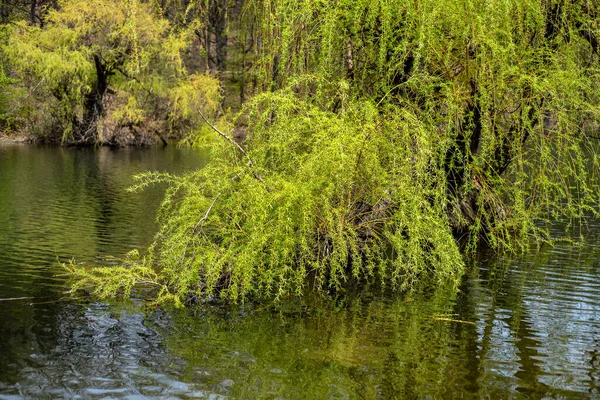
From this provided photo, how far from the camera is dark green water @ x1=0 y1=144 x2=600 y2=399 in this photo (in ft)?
19.9

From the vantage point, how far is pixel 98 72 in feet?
104

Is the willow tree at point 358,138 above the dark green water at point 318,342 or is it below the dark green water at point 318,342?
A: above

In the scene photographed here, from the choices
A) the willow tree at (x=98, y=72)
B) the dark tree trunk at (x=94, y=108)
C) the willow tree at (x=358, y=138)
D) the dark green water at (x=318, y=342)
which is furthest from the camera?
the dark tree trunk at (x=94, y=108)

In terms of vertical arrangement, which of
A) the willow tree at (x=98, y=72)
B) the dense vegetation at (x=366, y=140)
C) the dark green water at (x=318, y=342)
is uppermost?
the willow tree at (x=98, y=72)

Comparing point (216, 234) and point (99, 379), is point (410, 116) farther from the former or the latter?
point (99, 379)

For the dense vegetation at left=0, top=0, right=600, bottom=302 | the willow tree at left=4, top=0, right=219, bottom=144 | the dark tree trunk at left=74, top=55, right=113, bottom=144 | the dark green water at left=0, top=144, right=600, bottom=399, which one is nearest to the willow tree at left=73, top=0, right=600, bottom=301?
the dense vegetation at left=0, top=0, right=600, bottom=302

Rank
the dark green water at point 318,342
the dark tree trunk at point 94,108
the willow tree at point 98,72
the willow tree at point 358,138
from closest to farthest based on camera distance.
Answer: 1. the dark green water at point 318,342
2. the willow tree at point 358,138
3. the willow tree at point 98,72
4. the dark tree trunk at point 94,108

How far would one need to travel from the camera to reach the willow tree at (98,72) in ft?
98.9

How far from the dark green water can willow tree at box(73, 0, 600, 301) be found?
51 centimetres

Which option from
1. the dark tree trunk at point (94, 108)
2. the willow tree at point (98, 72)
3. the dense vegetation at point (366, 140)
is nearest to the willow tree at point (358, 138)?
the dense vegetation at point (366, 140)

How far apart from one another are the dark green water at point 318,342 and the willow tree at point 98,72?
20.9 metres

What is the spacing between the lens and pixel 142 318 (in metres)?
7.72

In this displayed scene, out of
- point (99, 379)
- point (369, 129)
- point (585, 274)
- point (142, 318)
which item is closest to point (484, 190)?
point (585, 274)

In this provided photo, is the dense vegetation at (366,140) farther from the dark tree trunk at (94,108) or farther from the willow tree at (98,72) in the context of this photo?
the dark tree trunk at (94,108)
